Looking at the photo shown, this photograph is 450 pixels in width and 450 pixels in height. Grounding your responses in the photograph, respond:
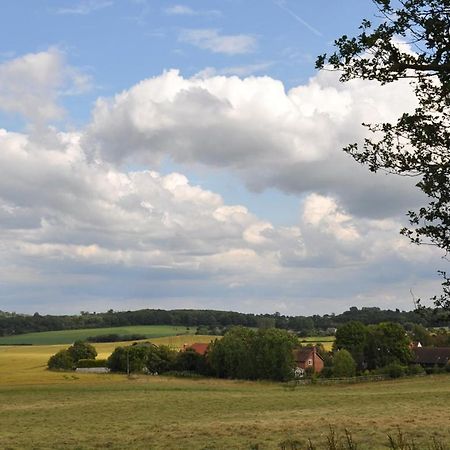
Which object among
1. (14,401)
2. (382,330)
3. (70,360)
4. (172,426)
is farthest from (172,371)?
(172,426)

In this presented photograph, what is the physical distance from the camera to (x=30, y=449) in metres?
24.2

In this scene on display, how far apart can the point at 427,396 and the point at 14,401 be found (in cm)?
3609

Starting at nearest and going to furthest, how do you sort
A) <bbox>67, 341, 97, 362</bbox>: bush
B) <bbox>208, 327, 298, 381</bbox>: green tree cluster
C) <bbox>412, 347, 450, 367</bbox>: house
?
<bbox>208, 327, 298, 381</bbox>: green tree cluster
<bbox>412, 347, 450, 367</bbox>: house
<bbox>67, 341, 97, 362</bbox>: bush

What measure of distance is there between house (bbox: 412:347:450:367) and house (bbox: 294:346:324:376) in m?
A: 18.0

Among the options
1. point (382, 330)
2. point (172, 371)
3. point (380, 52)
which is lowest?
point (172, 371)

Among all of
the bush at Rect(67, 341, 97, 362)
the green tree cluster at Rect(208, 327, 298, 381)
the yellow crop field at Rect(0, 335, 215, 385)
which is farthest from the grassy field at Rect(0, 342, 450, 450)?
the bush at Rect(67, 341, 97, 362)

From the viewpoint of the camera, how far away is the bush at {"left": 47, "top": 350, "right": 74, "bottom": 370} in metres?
113

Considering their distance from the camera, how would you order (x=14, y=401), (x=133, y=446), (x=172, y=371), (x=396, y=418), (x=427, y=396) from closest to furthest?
(x=133, y=446) → (x=396, y=418) → (x=427, y=396) → (x=14, y=401) → (x=172, y=371)

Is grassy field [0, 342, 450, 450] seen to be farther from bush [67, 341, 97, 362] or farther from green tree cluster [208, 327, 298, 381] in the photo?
bush [67, 341, 97, 362]

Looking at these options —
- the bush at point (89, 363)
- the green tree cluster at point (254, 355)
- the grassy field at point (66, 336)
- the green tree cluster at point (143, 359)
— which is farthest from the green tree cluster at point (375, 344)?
the grassy field at point (66, 336)

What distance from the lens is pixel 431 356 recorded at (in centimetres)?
11531

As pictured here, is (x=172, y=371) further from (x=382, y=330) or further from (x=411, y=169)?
(x=411, y=169)

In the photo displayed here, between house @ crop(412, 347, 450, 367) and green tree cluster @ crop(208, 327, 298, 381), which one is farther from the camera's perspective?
house @ crop(412, 347, 450, 367)

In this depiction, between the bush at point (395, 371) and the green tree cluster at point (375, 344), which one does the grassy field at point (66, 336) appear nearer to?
the green tree cluster at point (375, 344)
